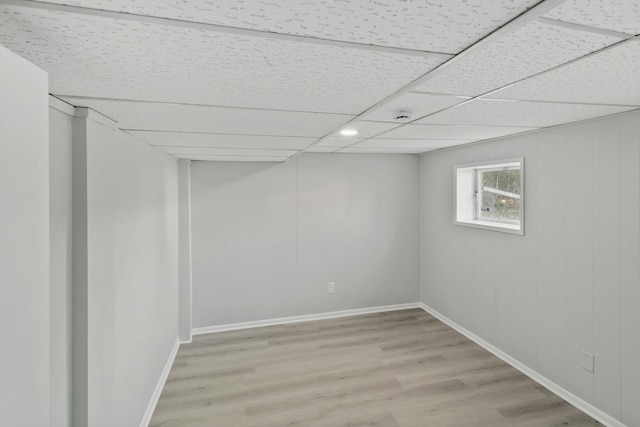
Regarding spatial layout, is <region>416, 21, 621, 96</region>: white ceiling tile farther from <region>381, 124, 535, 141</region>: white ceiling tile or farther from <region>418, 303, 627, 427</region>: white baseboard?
<region>418, 303, 627, 427</region>: white baseboard

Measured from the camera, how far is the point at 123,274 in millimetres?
1869

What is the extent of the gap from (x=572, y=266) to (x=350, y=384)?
198 centimetres

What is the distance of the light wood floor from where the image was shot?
2.31 m

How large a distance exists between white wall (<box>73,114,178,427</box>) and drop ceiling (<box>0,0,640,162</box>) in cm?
30

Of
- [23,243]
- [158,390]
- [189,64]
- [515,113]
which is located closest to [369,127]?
[515,113]

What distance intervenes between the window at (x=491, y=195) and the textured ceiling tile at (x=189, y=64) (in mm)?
2285

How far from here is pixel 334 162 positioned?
4.09m

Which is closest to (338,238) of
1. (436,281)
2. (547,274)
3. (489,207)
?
(436,281)

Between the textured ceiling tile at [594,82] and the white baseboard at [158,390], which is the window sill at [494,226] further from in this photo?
the white baseboard at [158,390]

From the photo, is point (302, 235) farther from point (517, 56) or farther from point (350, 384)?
point (517, 56)

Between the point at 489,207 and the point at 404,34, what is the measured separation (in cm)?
321

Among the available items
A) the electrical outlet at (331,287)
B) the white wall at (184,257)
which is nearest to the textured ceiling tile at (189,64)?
the white wall at (184,257)

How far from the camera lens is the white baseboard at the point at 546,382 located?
7.25ft

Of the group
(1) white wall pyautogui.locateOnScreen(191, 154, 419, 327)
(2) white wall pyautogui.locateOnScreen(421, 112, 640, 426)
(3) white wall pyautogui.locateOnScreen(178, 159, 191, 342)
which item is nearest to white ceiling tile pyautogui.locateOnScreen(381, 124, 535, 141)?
(2) white wall pyautogui.locateOnScreen(421, 112, 640, 426)
